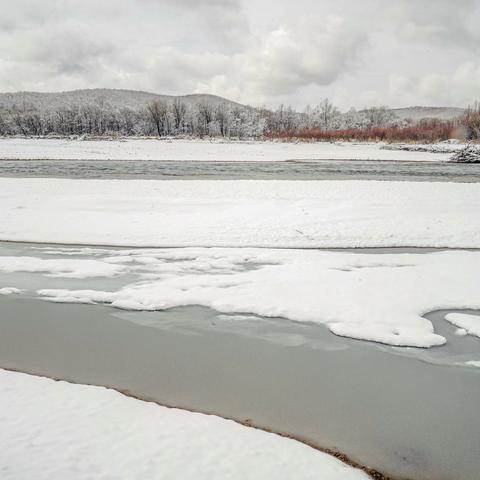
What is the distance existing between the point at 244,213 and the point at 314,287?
788 centimetres

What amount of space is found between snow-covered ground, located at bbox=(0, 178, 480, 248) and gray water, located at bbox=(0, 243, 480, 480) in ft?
19.1

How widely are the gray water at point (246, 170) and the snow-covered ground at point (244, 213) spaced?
4.17 metres

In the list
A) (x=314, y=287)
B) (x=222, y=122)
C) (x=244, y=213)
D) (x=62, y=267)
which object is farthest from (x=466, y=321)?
(x=222, y=122)

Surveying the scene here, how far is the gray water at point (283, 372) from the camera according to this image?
4.36 metres

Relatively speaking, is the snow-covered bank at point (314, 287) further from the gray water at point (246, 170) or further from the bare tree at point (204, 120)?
the bare tree at point (204, 120)

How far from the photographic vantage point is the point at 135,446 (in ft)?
13.2

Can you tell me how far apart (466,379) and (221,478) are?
381 centimetres

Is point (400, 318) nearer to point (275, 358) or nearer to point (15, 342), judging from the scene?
point (275, 358)

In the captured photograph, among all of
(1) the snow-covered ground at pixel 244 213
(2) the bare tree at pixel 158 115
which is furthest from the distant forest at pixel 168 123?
(1) the snow-covered ground at pixel 244 213

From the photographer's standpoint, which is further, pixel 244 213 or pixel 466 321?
pixel 244 213

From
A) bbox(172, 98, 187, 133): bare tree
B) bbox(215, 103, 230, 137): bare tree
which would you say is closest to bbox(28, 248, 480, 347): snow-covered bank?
bbox(215, 103, 230, 137): bare tree

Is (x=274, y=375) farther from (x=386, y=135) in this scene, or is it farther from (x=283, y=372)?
(x=386, y=135)

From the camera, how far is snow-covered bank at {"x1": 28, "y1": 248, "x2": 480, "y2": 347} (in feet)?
24.4

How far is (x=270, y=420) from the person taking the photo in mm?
4656
